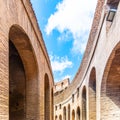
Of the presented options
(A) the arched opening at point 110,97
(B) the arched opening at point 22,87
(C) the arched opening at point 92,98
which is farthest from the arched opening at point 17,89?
(C) the arched opening at point 92,98

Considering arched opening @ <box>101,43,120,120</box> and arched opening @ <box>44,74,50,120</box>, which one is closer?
arched opening @ <box>101,43,120,120</box>

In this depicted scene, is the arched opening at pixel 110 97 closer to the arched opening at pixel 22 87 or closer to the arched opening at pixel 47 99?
the arched opening at pixel 22 87

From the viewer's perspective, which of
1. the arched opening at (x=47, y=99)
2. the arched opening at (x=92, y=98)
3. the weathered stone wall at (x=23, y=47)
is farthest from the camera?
the arched opening at (x=47, y=99)

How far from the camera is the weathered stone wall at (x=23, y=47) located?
200 inches

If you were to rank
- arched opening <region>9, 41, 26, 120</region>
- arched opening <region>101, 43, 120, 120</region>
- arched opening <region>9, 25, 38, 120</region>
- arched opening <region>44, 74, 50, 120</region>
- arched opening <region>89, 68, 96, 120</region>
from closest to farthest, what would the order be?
arched opening <region>101, 43, 120, 120</region>
arched opening <region>9, 25, 38, 120</region>
arched opening <region>9, 41, 26, 120</region>
arched opening <region>89, 68, 96, 120</region>
arched opening <region>44, 74, 50, 120</region>

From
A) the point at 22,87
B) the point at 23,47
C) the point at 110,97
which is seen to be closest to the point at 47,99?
the point at 22,87

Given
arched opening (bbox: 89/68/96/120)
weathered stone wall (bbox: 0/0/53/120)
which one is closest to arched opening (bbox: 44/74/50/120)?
arched opening (bbox: 89/68/96/120)

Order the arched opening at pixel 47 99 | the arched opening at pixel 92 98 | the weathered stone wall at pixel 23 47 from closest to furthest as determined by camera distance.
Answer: the weathered stone wall at pixel 23 47, the arched opening at pixel 92 98, the arched opening at pixel 47 99

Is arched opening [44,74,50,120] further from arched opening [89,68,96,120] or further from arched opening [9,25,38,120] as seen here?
arched opening [9,25,38,120]

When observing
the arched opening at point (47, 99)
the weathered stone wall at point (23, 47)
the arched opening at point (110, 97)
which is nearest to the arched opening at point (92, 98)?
the arched opening at point (47, 99)

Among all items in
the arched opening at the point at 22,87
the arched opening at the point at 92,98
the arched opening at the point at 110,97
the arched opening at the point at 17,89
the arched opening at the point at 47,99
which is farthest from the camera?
the arched opening at the point at 47,99

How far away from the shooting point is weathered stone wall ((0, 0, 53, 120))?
5.08 metres

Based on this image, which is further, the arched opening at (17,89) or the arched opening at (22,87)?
the arched opening at (17,89)

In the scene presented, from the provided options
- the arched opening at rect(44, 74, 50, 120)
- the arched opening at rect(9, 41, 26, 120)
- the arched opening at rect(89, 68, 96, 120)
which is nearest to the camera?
the arched opening at rect(9, 41, 26, 120)
